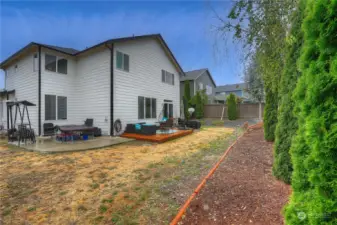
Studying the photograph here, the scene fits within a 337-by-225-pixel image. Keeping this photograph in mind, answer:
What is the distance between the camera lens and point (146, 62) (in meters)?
11.1

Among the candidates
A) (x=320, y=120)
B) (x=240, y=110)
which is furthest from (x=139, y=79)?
(x=240, y=110)

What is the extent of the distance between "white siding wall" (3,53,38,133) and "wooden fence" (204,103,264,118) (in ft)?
53.0

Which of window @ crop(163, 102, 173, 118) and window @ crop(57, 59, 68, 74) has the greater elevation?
window @ crop(57, 59, 68, 74)

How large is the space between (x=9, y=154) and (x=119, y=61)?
6020 millimetres

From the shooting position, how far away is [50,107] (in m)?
9.15

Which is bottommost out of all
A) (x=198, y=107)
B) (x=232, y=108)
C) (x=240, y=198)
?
(x=240, y=198)

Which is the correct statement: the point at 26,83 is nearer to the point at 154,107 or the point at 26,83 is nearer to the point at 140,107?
the point at 140,107

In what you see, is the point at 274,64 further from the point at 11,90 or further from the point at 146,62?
the point at 11,90

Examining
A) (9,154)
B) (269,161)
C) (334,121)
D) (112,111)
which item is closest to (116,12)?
(112,111)

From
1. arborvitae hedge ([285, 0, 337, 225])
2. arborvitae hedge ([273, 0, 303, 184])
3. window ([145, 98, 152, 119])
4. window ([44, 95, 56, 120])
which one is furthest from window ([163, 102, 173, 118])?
arborvitae hedge ([285, 0, 337, 225])

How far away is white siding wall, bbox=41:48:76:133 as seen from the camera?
29.0 ft

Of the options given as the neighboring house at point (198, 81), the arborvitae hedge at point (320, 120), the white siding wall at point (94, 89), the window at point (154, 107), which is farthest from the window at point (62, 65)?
the neighboring house at point (198, 81)

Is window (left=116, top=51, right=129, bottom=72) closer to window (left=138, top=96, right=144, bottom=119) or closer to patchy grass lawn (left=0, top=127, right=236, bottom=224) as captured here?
window (left=138, top=96, right=144, bottom=119)

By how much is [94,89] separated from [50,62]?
2.63m
